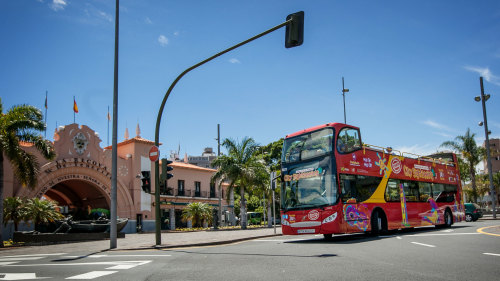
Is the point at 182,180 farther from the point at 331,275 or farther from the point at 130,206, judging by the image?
the point at 331,275

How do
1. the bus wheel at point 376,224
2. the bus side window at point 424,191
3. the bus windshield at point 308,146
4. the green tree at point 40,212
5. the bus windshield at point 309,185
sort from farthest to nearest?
1. the green tree at point 40,212
2. the bus side window at point 424,191
3. the bus wheel at point 376,224
4. the bus windshield at point 308,146
5. the bus windshield at point 309,185

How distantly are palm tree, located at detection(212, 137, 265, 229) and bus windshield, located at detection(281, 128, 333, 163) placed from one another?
1898cm

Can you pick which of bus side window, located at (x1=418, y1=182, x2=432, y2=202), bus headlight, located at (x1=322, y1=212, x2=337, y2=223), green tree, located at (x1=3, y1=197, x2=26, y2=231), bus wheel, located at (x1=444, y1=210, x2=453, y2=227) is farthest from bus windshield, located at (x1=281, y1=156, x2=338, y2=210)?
green tree, located at (x1=3, y1=197, x2=26, y2=231)

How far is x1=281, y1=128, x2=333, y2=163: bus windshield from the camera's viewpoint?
532 inches

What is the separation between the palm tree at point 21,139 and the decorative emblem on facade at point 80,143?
13.1 m

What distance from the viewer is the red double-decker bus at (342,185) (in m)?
13.1

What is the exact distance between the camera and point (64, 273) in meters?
7.49

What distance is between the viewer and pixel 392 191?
15.9 meters

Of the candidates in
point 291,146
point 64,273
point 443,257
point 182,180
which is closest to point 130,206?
point 182,180

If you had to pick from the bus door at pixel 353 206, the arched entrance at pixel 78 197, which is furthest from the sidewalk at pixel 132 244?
the arched entrance at pixel 78 197

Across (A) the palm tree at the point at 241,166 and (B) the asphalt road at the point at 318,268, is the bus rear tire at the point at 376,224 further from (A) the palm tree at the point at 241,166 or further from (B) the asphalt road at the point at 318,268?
(A) the palm tree at the point at 241,166

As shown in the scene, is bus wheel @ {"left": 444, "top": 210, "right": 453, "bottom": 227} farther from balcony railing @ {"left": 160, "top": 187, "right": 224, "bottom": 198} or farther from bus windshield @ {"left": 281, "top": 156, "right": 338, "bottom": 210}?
balcony railing @ {"left": 160, "top": 187, "right": 224, "bottom": 198}

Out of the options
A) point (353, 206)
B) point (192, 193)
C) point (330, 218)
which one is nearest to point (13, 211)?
point (330, 218)

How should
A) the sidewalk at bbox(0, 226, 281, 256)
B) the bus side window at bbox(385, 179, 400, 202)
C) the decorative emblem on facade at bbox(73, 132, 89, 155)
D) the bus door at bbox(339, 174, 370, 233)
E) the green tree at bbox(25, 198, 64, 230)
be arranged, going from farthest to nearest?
the decorative emblem on facade at bbox(73, 132, 89, 155) → the green tree at bbox(25, 198, 64, 230) → the bus side window at bbox(385, 179, 400, 202) → the sidewalk at bbox(0, 226, 281, 256) → the bus door at bbox(339, 174, 370, 233)
